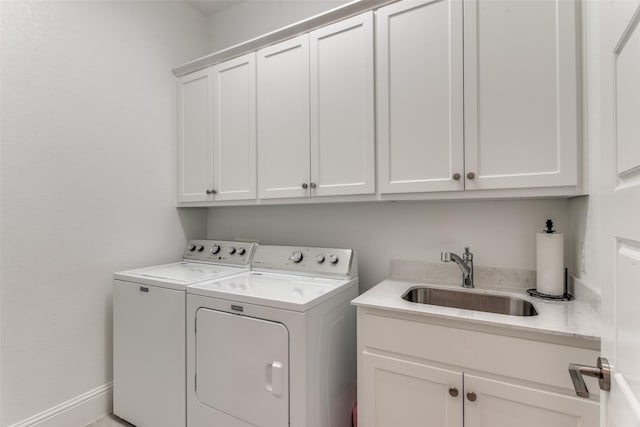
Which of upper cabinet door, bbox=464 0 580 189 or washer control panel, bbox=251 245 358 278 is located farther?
washer control panel, bbox=251 245 358 278

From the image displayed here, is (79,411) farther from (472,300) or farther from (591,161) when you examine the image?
(591,161)

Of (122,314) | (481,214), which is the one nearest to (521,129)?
(481,214)

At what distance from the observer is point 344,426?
5.17 feet

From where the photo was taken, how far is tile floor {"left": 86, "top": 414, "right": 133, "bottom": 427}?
1.87 metres

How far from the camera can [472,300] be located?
1.58 meters

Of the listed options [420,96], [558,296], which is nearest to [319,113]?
[420,96]

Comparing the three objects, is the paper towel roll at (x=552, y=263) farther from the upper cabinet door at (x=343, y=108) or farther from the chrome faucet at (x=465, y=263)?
the upper cabinet door at (x=343, y=108)

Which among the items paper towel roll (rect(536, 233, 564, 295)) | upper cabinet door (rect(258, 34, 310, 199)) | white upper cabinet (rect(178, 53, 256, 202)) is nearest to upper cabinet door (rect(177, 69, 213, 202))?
white upper cabinet (rect(178, 53, 256, 202))

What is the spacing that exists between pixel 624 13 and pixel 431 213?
4.17 ft

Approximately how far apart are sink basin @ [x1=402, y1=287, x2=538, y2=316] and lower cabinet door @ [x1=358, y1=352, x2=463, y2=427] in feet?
1.20

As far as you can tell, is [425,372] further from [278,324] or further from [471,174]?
[471,174]

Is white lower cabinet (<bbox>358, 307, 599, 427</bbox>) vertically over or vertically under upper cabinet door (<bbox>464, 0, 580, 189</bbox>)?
under

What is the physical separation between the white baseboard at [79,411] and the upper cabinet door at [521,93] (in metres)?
2.50

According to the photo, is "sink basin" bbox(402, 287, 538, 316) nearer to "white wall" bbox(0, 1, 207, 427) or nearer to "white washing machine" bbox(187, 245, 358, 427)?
"white washing machine" bbox(187, 245, 358, 427)
